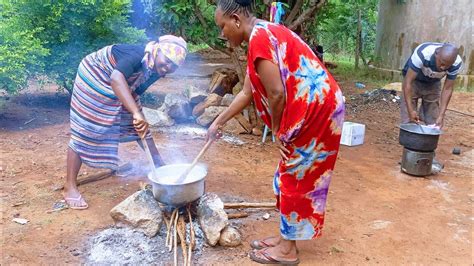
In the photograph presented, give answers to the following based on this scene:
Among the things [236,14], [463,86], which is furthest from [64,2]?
[463,86]

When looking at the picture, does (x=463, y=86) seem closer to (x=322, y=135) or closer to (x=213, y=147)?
(x=213, y=147)

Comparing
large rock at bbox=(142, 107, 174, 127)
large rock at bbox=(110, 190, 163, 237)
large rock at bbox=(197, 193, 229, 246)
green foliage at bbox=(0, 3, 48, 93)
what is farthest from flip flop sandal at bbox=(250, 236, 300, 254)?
green foliage at bbox=(0, 3, 48, 93)

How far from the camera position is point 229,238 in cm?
287

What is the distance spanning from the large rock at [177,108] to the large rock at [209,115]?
0.93 ft

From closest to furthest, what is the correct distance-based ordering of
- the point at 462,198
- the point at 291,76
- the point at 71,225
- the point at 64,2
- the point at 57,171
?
the point at 291,76 < the point at 71,225 < the point at 462,198 < the point at 57,171 < the point at 64,2

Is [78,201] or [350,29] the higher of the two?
[350,29]

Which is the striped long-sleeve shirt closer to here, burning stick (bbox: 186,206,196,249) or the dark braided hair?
the dark braided hair

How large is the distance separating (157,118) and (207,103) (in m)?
0.75

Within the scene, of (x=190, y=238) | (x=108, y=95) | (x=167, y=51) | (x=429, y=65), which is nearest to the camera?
(x=190, y=238)

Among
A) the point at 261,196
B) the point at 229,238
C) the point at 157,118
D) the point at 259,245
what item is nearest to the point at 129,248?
the point at 229,238

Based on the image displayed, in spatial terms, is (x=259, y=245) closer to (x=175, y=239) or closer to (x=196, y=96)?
(x=175, y=239)

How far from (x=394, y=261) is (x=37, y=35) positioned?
547 centimetres

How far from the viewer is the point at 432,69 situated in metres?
4.42

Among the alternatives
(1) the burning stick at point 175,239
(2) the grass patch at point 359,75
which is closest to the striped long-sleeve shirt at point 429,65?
(1) the burning stick at point 175,239
